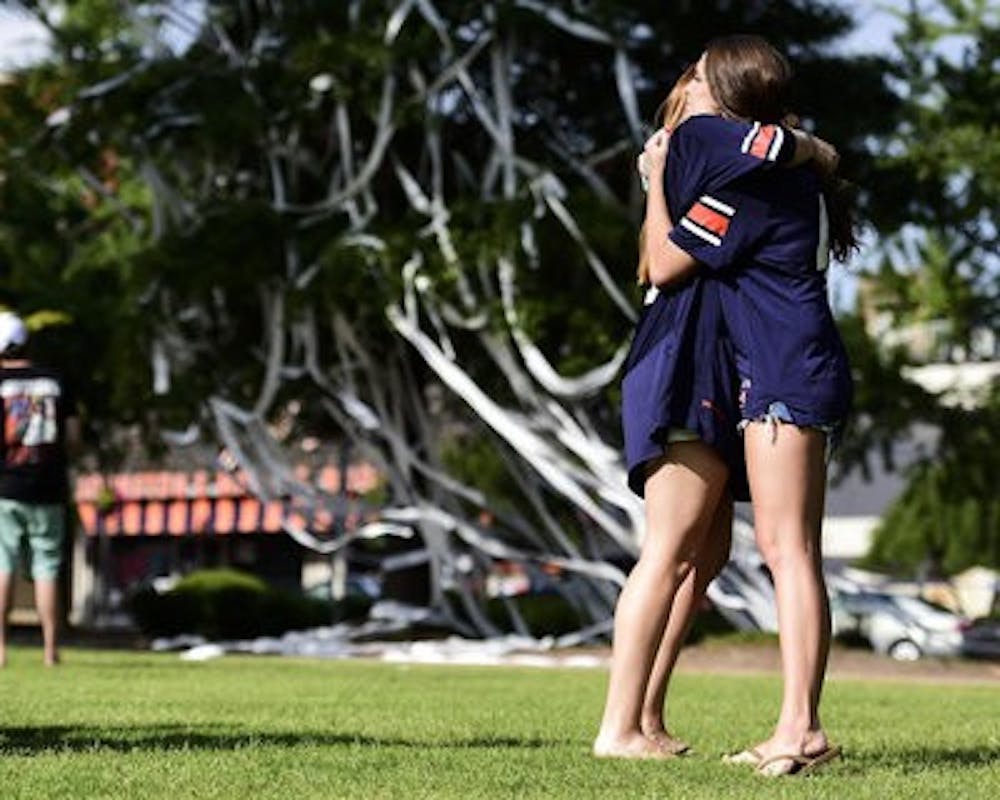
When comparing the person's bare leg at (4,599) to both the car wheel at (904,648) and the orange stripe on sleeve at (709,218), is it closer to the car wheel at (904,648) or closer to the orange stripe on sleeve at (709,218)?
the orange stripe on sleeve at (709,218)

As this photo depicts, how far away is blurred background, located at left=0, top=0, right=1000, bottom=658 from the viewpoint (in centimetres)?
1889

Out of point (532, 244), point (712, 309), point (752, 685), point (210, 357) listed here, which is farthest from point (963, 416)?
point (712, 309)

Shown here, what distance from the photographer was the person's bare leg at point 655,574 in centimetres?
625

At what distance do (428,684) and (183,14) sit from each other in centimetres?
1054

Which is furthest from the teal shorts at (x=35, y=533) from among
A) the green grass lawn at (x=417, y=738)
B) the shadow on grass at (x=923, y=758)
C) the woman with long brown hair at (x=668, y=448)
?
the woman with long brown hair at (x=668, y=448)

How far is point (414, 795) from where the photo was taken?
506 centimetres

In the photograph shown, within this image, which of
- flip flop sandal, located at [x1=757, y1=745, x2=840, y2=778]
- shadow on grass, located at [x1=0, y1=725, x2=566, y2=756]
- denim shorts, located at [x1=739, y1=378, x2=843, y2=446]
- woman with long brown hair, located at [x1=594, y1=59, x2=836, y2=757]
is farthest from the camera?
shadow on grass, located at [x1=0, y1=725, x2=566, y2=756]

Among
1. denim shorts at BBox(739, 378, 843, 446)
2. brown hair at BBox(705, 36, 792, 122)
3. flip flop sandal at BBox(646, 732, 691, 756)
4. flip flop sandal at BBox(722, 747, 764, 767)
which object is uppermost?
brown hair at BBox(705, 36, 792, 122)

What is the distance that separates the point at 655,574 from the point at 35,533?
7.63 m

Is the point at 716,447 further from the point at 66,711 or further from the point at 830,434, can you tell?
the point at 66,711

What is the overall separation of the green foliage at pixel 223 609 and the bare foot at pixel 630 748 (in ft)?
63.5

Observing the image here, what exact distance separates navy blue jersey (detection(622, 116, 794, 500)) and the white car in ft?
44.9

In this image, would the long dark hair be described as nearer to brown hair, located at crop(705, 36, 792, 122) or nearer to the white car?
brown hair, located at crop(705, 36, 792, 122)

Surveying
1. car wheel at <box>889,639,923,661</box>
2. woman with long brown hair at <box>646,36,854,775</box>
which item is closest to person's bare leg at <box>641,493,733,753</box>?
woman with long brown hair at <box>646,36,854,775</box>
